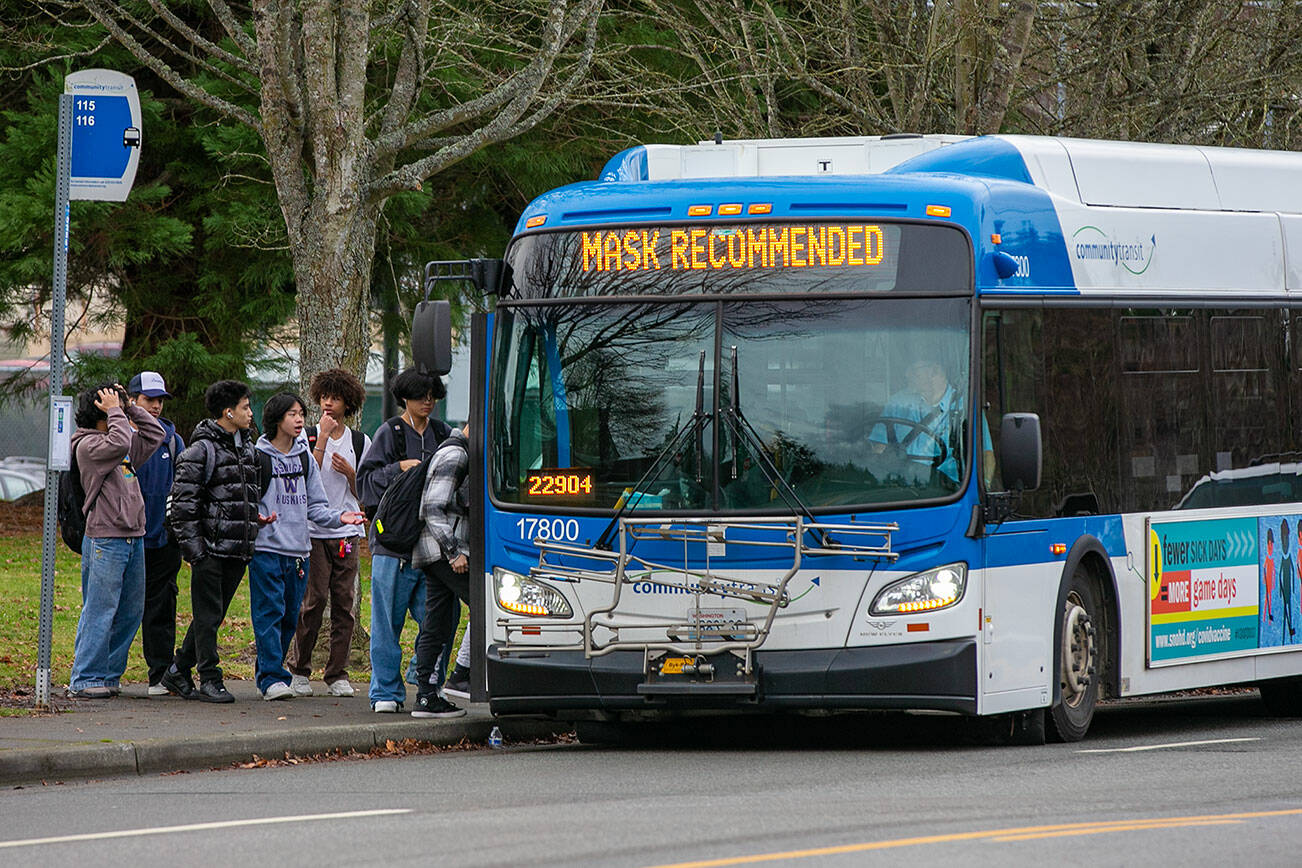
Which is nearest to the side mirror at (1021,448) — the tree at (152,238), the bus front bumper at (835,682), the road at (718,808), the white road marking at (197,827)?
the bus front bumper at (835,682)

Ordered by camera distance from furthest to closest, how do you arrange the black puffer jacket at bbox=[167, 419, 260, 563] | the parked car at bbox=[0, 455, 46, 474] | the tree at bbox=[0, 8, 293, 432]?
1. the parked car at bbox=[0, 455, 46, 474]
2. the tree at bbox=[0, 8, 293, 432]
3. the black puffer jacket at bbox=[167, 419, 260, 563]

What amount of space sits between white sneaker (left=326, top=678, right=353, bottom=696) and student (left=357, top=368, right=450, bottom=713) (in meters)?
0.87

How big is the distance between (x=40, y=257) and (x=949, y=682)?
16.3m

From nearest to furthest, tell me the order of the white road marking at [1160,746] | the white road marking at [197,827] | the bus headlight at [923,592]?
the white road marking at [197,827] < the bus headlight at [923,592] < the white road marking at [1160,746]

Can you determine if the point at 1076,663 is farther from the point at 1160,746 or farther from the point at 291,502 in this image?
the point at 291,502

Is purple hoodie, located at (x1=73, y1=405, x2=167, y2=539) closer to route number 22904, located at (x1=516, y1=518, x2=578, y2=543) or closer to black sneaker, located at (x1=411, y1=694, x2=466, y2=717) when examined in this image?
black sneaker, located at (x1=411, y1=694, x2=466, y2=717)

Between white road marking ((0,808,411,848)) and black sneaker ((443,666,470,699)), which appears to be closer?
white road marking ((0,808,411,848))

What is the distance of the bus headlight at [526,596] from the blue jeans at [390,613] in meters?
1.14

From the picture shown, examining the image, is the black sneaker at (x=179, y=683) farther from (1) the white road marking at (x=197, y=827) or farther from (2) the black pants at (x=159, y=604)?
(1) the white road marking at (x=197, y=827)

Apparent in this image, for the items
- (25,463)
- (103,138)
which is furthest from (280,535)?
(25,463)

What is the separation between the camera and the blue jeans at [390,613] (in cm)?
1173

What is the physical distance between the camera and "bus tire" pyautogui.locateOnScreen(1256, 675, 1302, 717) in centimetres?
1362

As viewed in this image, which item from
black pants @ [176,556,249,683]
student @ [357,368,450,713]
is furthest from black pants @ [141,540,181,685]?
student @ [357,368,450,713]

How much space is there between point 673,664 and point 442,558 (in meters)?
1.82
